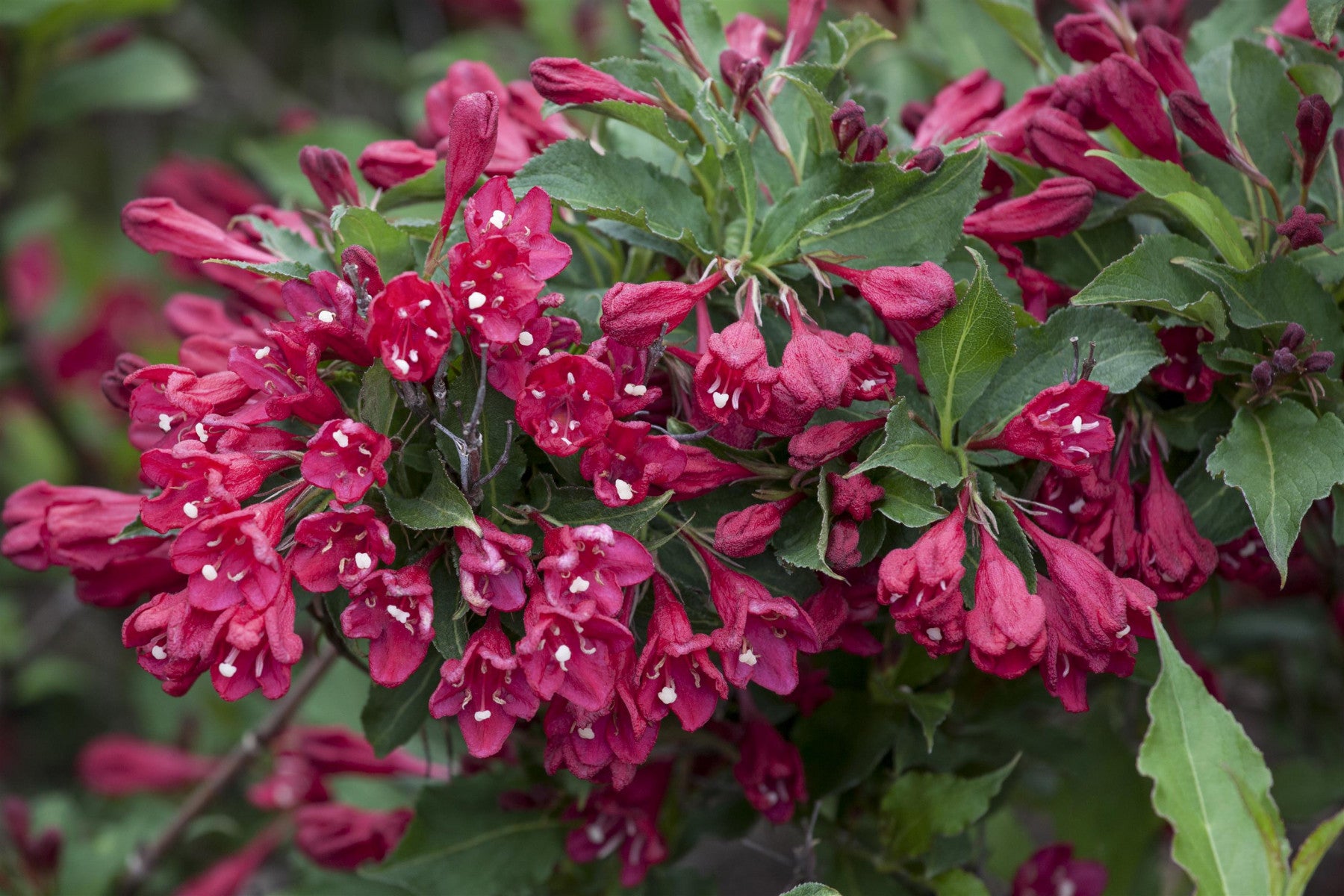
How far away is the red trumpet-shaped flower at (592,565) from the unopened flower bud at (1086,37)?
935 millimetres

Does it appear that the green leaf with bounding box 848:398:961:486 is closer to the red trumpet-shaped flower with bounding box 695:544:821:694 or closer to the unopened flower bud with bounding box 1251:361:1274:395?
the red trumpet-shaped flower with bounding box 695:544:821:694

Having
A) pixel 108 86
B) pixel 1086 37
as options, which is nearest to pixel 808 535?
pixel 1086 37

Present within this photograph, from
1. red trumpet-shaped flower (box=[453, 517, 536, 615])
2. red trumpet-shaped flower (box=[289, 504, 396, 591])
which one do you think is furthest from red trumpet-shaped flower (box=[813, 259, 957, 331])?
red trumpet-shaped flower (box=[289, 504, 396, 591])

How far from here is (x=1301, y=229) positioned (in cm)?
127

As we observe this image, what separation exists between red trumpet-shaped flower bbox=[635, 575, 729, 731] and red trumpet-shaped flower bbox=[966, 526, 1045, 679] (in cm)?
26

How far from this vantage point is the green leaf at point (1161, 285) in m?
1.22

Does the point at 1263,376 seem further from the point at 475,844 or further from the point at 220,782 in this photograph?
the point at 220,782

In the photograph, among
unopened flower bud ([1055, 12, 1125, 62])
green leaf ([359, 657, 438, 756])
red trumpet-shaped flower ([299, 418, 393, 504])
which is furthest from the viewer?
unopened flower bud ([1055, 12, 1125, 62])

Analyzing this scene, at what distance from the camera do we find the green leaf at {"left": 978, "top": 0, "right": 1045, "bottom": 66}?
1592 millimetres

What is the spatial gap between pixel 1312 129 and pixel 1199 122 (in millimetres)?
119

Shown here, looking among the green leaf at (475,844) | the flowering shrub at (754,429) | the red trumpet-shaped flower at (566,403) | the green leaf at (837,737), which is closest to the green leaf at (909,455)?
the flowering shrub at (754,429)

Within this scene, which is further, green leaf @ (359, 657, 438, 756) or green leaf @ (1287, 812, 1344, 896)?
green leaf @ (359, 657, 438, 756)

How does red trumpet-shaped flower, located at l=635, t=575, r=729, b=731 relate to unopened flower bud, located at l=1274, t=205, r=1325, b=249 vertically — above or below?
below

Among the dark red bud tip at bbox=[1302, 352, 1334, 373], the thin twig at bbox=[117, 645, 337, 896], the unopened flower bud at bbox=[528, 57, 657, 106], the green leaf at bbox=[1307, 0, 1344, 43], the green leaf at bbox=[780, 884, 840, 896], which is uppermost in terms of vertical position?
the green leaf at bbox=[1307, 0, 1344, 43]
